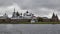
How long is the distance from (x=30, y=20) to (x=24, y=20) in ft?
10.5

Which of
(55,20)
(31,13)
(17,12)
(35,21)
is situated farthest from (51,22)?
(17,12)

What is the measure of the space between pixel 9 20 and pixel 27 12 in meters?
15.9

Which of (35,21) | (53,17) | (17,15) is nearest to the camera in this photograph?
(35,21)

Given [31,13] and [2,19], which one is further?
[31,13]

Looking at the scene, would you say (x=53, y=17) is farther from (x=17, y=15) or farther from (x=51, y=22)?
(x=17, y=15)

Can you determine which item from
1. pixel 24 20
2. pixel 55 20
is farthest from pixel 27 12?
pixel 55 20

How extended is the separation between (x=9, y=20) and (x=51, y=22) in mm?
21141

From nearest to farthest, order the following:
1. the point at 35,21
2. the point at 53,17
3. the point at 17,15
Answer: the point at 35,21 → the point at 53,17 → the point at 17,15

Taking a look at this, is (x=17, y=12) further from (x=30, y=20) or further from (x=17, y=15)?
(x=30, y=20)

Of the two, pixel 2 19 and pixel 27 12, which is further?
pixel 27 12

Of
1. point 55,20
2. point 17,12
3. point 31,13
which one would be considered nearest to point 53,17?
point 55,20

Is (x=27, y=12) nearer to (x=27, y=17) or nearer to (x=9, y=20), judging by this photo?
(x=27, y=17)

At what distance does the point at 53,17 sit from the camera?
9162cm

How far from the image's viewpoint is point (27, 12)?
3974 inches
